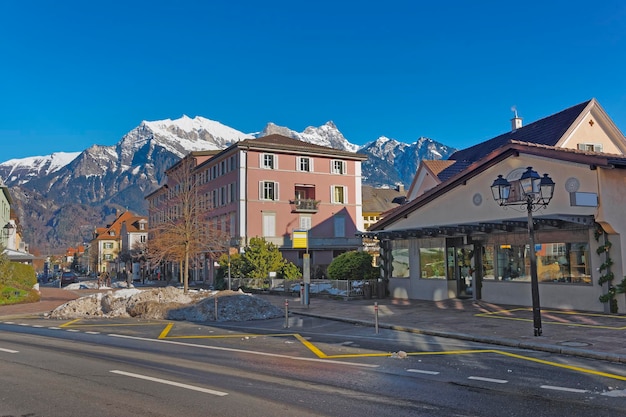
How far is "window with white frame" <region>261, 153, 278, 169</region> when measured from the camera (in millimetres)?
51188

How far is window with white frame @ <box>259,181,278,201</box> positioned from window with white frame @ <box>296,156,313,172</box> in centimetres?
328

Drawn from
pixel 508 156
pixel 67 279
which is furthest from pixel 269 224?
pixel 67 279

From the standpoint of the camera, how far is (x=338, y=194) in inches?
A: 2169

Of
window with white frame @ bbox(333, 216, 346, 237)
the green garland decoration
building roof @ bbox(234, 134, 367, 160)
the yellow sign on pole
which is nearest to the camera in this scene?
the green garland decoration

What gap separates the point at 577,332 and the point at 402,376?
7.15 meters

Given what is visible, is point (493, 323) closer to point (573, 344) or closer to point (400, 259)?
point (573, 344)

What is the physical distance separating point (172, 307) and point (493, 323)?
13.1m

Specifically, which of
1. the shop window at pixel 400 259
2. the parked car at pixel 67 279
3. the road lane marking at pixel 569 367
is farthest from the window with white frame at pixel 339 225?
the road lane marking at pixel 569 367

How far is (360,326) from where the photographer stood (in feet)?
57.9

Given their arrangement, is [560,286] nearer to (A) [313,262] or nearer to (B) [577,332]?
(B) [577,332]

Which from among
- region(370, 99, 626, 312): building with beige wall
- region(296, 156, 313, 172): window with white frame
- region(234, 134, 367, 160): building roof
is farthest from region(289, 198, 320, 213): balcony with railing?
region(370, 99, 626, 312): building with beige wall

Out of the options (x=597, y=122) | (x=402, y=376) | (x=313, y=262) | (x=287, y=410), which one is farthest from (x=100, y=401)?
(x=313, y=262)

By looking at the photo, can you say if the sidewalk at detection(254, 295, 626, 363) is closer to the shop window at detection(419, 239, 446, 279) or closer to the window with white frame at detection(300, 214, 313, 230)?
the shop window at detection(419, 239, 446, 279)

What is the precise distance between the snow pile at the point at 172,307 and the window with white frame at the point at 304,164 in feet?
93.4
